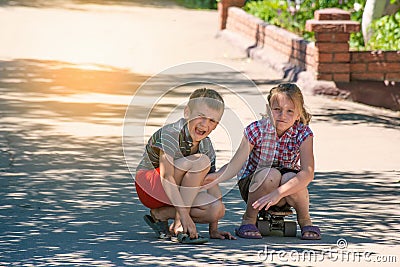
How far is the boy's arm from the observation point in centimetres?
624

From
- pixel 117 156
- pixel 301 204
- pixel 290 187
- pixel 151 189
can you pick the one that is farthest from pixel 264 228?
pixel 117 156

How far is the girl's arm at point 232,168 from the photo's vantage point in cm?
634

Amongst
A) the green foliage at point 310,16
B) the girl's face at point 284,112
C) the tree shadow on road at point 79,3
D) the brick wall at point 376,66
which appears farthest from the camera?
the tree shadow on road at point 79,3

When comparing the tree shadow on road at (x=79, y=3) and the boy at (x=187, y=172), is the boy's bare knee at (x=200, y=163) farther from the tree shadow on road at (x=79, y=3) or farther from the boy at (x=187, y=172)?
the tree shadow on road at (x=79, y=3)

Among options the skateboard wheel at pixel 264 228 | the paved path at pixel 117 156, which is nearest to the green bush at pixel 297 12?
the paved path at pixel 117 156

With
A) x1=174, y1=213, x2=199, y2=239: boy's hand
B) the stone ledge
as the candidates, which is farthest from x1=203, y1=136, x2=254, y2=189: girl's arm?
the stone ledge

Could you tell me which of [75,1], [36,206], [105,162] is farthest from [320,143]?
[75,1]

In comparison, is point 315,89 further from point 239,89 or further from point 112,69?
point 112,69

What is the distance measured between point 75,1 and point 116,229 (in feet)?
58.0

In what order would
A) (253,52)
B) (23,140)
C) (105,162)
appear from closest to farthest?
1. (105,162)
2. (23,140)
3. (253,52)

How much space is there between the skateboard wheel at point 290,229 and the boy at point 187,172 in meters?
0.41

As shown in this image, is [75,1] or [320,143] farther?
[75,1]

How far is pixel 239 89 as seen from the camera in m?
13.0

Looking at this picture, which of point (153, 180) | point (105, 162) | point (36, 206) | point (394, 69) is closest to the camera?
point (153, 180)
